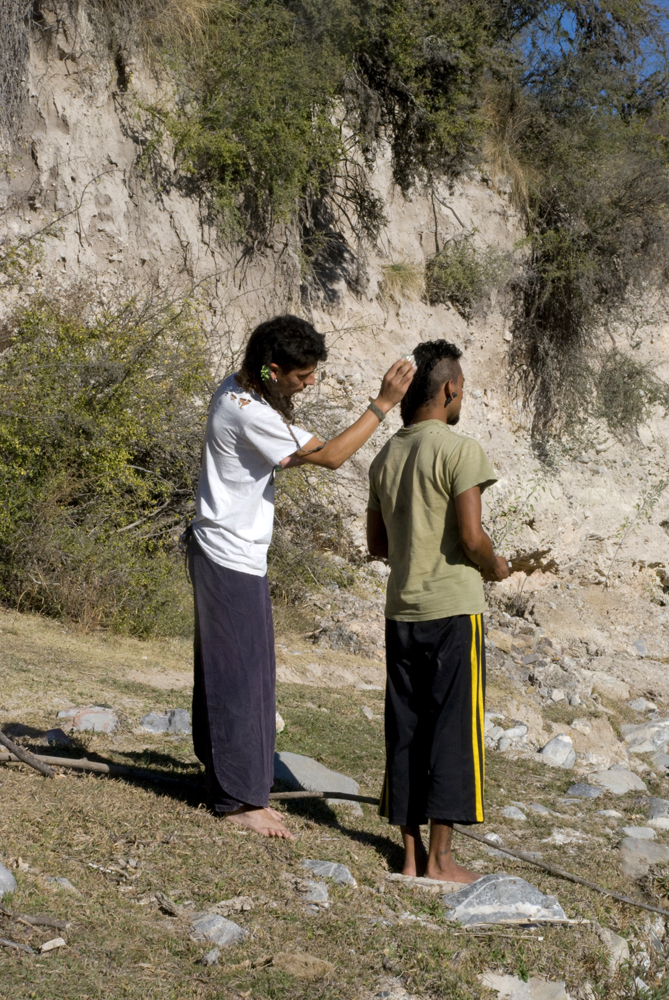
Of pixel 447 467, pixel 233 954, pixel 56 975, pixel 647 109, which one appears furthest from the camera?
pixel 647 109

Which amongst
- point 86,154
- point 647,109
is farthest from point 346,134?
point 647,109

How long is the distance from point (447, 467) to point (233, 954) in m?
1.60

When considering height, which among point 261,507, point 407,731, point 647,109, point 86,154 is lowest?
point 407,731

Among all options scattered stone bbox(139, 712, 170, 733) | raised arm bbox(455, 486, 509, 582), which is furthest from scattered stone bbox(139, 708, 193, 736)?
raised arm bbox(455, 486, 509, 582)

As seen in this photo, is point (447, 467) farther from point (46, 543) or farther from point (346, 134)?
point (346, 134)

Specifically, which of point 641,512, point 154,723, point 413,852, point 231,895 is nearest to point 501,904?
point 413,852

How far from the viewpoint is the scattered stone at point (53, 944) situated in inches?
93.5

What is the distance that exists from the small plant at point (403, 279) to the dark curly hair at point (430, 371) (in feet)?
31.9

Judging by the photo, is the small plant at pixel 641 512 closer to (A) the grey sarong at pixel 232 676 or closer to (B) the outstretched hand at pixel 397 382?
(A) the grey sarong at pixel 232 676

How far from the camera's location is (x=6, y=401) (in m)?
7.57

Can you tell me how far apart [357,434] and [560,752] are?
145 inches

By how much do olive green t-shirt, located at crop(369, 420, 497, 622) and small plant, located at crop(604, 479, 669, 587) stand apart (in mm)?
10470

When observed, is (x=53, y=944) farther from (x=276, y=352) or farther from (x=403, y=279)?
(x=403, y=279)

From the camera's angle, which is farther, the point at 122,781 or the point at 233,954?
the point at 122,781
